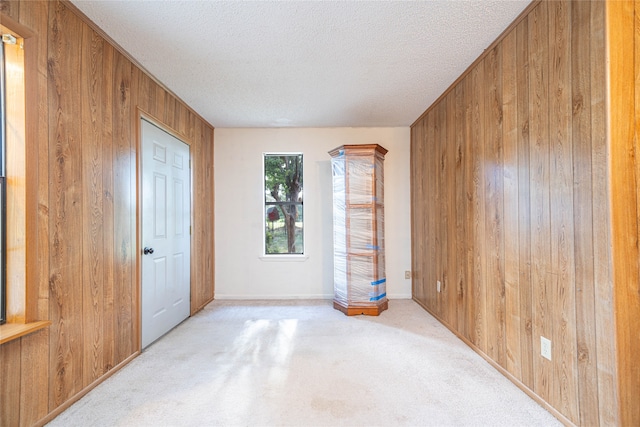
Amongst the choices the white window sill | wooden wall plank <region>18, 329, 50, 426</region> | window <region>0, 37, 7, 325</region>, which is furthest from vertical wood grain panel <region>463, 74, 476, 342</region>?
window <region>0, 37, 7, 325</region>

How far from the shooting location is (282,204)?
4.11 meters

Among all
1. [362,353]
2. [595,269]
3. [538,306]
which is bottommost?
[362,353]

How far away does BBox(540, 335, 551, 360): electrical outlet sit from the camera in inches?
61.8

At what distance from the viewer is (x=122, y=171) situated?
2154mm

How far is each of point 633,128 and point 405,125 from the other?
112 inches

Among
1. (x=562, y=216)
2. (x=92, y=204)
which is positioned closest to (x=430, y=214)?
(x=562, y=216)

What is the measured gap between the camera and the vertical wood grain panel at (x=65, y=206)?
5.16 ft

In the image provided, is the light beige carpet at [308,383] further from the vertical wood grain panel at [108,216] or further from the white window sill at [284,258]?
the white window sill at [284,258]

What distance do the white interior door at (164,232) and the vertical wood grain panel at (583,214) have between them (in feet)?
9.83


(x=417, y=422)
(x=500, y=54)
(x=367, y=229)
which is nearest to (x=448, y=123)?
(x=500, y=54)

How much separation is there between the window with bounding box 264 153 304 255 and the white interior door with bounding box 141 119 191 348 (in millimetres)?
1151

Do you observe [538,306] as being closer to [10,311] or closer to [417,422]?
[417,422]

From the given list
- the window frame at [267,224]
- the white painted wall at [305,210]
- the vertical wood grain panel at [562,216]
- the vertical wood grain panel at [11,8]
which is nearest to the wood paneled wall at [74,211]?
the vertical wood grain panel at [11,8]

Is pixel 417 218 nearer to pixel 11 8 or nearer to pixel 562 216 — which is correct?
pixel 562 216
